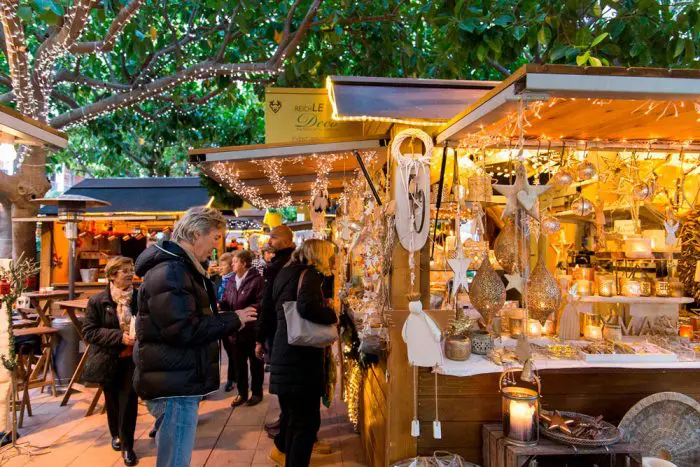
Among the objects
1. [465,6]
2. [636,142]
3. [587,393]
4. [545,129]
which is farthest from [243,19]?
[587,393]

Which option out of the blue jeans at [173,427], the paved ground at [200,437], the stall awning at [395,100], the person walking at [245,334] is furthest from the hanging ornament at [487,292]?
the person walking at [245,334]

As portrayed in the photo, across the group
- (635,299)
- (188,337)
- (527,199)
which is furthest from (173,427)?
(635,299)

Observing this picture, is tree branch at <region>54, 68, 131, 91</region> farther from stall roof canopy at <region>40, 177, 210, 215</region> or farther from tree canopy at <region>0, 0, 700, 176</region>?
stall roof canopy at <region>40, 177, 210, 215</region>

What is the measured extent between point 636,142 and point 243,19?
419 cm

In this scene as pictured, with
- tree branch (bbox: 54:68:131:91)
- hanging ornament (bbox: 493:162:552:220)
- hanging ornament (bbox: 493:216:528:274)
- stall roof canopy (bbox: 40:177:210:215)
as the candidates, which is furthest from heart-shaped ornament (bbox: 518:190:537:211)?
stall roof canopy (bbox: 40:177:210:215)

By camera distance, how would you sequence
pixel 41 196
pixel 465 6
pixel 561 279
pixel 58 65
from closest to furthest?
pixel 561 279
pixel 465 6
pixel 41 196
pixel 58 65

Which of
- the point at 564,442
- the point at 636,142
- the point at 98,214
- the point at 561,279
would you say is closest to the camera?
the point at 564,442

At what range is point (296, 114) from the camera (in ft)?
14.8

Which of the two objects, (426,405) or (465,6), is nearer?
(426,405)

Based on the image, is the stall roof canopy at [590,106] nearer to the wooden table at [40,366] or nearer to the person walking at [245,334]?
the person walking at [245,334]

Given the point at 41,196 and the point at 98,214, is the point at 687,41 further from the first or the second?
the point at 98,214

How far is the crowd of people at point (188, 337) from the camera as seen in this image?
99.3 inches

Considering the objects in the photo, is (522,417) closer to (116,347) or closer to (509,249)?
(509,249)

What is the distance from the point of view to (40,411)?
519 cm
